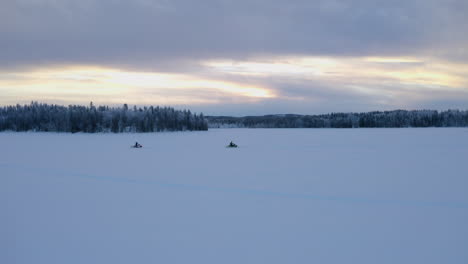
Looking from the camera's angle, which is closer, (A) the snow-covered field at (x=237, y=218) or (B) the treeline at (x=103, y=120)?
(A) the snow-covered field at (x=237, y=218)

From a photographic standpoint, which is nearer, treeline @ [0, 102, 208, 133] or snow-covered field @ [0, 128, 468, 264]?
snow-covered field @ [0, 128, 468, 264]

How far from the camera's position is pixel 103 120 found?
312ft

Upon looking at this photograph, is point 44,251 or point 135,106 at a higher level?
point 135,106

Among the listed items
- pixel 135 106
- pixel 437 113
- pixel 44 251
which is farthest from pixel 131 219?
pixel 437 113

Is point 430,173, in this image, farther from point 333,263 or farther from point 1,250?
point 1,250

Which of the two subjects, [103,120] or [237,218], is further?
[103,120]

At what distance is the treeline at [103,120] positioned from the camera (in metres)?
92.0

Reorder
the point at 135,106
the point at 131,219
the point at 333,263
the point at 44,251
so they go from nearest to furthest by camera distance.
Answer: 1. the point at 333,263
2. the point at 44,251
3. the point at 131,219
4. the point at 135,106

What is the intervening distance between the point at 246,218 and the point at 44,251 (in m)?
3.93

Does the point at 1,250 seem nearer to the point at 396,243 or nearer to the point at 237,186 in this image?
the point at 396,243

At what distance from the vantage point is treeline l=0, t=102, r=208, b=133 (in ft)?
302

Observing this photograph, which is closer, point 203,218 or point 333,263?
point 333,263

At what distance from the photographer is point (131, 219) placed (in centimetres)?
799

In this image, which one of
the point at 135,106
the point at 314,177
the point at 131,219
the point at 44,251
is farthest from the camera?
the point at 135,106
